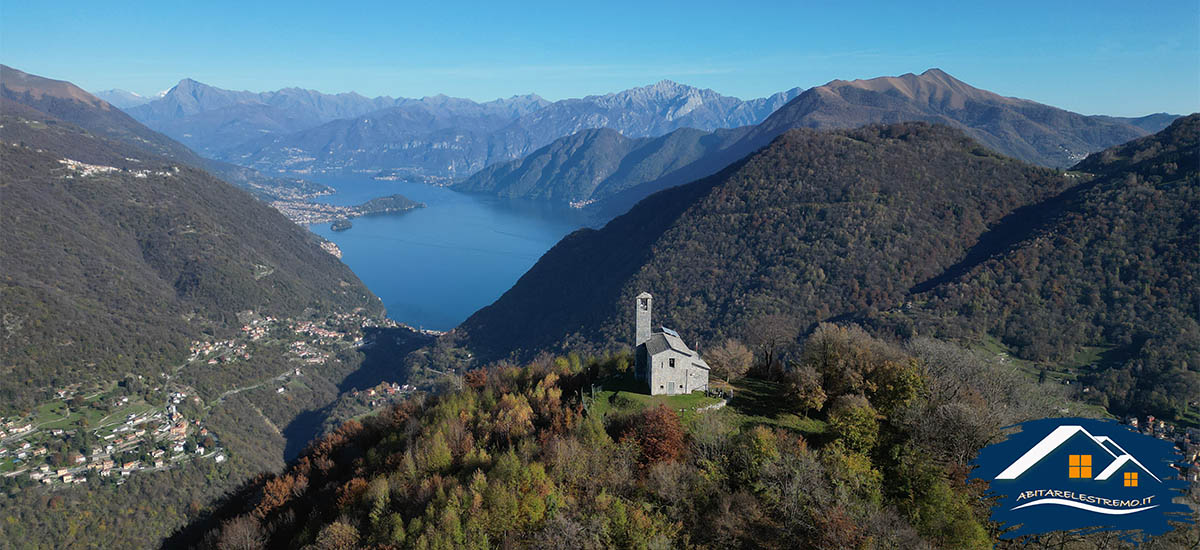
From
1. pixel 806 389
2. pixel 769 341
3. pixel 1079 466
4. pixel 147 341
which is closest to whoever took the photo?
pixel 1079 466

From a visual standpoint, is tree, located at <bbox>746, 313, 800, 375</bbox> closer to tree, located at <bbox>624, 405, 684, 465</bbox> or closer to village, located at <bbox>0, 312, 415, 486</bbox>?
tree, located at <bbox>624, 405, 684, 465</bbox>

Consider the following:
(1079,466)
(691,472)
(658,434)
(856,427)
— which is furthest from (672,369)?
(1079,466)

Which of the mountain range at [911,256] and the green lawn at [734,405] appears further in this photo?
the mountain range at [911,256]

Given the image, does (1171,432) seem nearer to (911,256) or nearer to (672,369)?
(911,256)

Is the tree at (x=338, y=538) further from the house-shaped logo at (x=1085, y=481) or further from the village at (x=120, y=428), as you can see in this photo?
the village at (x=120, y=428)

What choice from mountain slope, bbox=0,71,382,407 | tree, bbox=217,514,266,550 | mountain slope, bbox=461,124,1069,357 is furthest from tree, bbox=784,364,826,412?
mountain slope, bbox=0,71,382,407

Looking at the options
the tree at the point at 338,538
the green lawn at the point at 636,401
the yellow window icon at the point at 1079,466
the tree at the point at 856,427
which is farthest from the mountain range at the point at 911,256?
the tree at the point at 338,538

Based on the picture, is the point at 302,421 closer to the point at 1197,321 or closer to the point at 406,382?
the point at 406,382
